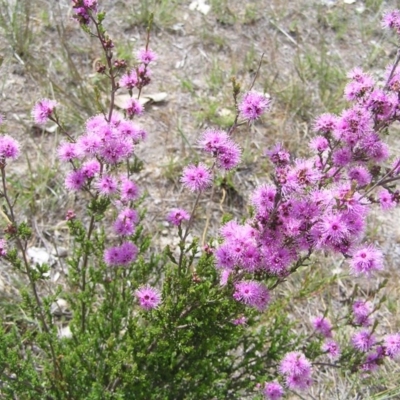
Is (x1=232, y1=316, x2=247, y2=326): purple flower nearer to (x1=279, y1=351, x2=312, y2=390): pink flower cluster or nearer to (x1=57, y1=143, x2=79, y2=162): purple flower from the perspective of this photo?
(x1=279, y1=351, x2=312, y2=390): pink flower cluster

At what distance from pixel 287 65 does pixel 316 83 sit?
1.43 feet

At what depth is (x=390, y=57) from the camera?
5996 mm

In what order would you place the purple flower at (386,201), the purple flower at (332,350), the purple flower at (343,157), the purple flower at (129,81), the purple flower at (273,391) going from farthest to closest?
the purple flower at (332,350) < the purple flower at (273,391) < the purple flower at (129,81) < the purple flower at (386,201) < the purple flower at (343,157)

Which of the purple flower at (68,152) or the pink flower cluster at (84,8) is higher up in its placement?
the pink flower cluster at (84,8)

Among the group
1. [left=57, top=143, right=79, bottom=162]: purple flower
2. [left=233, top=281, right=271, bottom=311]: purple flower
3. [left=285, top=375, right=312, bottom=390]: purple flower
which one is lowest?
[left=285, top=375, right=312, bottom=390]: purple flower

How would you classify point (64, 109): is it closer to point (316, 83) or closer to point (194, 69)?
point (194, 69)

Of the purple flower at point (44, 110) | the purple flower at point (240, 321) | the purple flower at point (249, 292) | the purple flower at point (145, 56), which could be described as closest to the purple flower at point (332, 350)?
the purple flower at point (240, 321)

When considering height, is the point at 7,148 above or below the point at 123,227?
above

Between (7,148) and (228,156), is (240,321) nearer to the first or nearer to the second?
(228,156)

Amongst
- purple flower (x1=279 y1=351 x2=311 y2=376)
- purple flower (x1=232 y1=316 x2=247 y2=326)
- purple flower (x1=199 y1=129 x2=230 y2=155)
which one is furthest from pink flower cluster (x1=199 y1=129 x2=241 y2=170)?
purple flower (x1=279 y1=351 x2=311 y2=376)

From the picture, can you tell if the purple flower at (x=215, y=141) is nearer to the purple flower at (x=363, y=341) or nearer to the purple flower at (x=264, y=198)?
the purple flower at (x=264, y=198)

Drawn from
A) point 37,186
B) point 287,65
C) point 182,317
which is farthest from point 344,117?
point 287,65

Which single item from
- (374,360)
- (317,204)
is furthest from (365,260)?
(374,360)

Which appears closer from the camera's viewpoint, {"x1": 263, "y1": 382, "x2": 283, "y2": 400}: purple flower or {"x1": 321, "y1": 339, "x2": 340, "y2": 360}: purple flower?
{"x1": 263, "y1": 382, "x2": 283, "y2": 400}: purple flower
